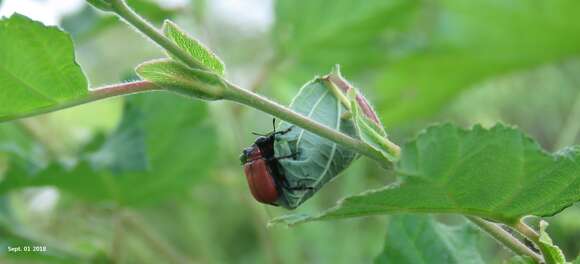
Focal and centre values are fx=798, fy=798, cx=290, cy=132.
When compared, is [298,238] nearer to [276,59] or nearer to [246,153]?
[276,59]

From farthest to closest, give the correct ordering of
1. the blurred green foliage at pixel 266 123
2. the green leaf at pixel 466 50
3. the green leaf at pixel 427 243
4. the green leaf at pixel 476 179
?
1. the green leaf at pixel 466 50
2. the blurred green foliage at pixel 266 123
3. the green leaf at pixel 427 243
4. the green leaf at pixel 476 179

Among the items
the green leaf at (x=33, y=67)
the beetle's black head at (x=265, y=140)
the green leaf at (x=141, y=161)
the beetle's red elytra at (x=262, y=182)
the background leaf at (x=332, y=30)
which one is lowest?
the beetle's red elytra at (x=262, y=182)

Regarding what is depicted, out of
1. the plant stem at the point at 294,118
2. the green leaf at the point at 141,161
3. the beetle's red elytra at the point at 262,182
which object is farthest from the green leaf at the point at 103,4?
the green leaf at the point at 141,161

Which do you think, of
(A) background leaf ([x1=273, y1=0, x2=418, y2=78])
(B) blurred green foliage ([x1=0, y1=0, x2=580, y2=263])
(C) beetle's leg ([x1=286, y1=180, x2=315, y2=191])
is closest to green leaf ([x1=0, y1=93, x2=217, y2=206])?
(B) blurred green foliage ([x1=0, y1=0, x2=580, y2=263])

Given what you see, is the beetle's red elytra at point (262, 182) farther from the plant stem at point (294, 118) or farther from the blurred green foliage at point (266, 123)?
the blurred green foliage at point (266, 123)

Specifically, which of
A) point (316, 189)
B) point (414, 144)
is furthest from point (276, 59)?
point (414, 144)

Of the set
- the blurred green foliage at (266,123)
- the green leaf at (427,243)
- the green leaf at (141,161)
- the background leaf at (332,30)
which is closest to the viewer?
the green leaf at (427,243)

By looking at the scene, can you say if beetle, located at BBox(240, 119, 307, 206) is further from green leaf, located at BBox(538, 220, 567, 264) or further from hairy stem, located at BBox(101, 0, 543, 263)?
green leaf, located at BBox(538, 220, 567, 264)
